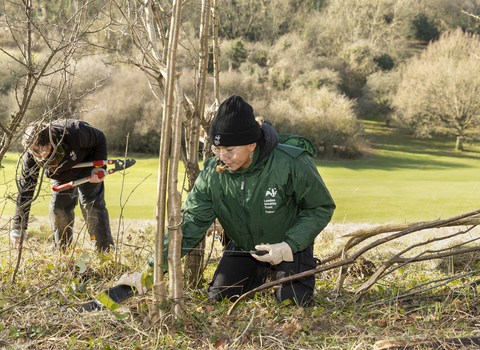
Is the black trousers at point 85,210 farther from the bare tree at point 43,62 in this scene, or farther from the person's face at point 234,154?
the person's face at point 234,154

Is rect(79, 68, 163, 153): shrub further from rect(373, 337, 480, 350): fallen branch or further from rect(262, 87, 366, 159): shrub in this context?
rect(373, 337, 480, 350): fallen branch

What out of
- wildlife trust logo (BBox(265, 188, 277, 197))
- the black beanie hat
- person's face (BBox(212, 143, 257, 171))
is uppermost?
the black beanie hat

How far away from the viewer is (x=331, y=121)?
1989 cm

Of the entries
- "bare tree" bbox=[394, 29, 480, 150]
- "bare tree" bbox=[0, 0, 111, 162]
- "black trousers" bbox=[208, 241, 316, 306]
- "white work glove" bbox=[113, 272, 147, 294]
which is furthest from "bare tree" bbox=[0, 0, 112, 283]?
"bare tree" bbox=[394, 29, 480, 150]

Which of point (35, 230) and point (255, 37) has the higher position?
point (255, 37)

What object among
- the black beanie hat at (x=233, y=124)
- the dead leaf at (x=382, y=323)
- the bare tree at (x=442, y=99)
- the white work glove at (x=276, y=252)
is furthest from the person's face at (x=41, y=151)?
the bare tree at (x=442, y=99)

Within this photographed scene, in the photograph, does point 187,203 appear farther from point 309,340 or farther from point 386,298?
point 386,298

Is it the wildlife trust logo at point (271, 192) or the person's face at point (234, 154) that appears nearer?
the person's face at point (234, 154)

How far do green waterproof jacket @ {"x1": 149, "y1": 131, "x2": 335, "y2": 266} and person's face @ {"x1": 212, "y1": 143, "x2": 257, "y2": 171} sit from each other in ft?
0.24

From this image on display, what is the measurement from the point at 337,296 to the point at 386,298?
0.33 meters

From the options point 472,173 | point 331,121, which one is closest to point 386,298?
point 472,173

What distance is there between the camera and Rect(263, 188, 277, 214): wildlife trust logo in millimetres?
2498

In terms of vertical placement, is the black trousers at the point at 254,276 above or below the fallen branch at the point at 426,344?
below

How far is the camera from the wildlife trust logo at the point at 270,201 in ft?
8.20
